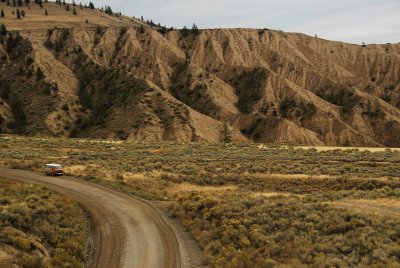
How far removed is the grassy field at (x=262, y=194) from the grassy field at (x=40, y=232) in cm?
637

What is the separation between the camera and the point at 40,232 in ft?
67.8

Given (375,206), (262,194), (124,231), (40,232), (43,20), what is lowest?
(262,194)

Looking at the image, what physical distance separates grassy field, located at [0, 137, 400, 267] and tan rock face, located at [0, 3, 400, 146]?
29.0 meters

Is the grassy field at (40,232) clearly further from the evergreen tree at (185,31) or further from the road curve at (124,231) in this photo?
the evergreen tree at (185,31)

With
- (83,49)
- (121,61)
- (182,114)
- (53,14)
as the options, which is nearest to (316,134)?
(182,114)

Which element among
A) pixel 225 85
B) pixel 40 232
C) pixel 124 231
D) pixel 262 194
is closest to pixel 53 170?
pixel 124 231

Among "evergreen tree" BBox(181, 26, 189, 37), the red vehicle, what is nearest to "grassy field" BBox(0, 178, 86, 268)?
the red vehicle

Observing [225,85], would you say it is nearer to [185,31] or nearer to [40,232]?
[185,31]

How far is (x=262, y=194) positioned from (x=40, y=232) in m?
18.6

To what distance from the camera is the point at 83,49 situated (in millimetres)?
123375

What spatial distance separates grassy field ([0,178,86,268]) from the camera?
58.0ft

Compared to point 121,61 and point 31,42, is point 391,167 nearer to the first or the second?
point 121,61

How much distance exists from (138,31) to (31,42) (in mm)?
32937

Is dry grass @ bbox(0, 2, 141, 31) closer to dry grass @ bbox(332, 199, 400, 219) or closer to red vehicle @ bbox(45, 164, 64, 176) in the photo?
red vehicle @ bbox(45, 164, 64, 176)
